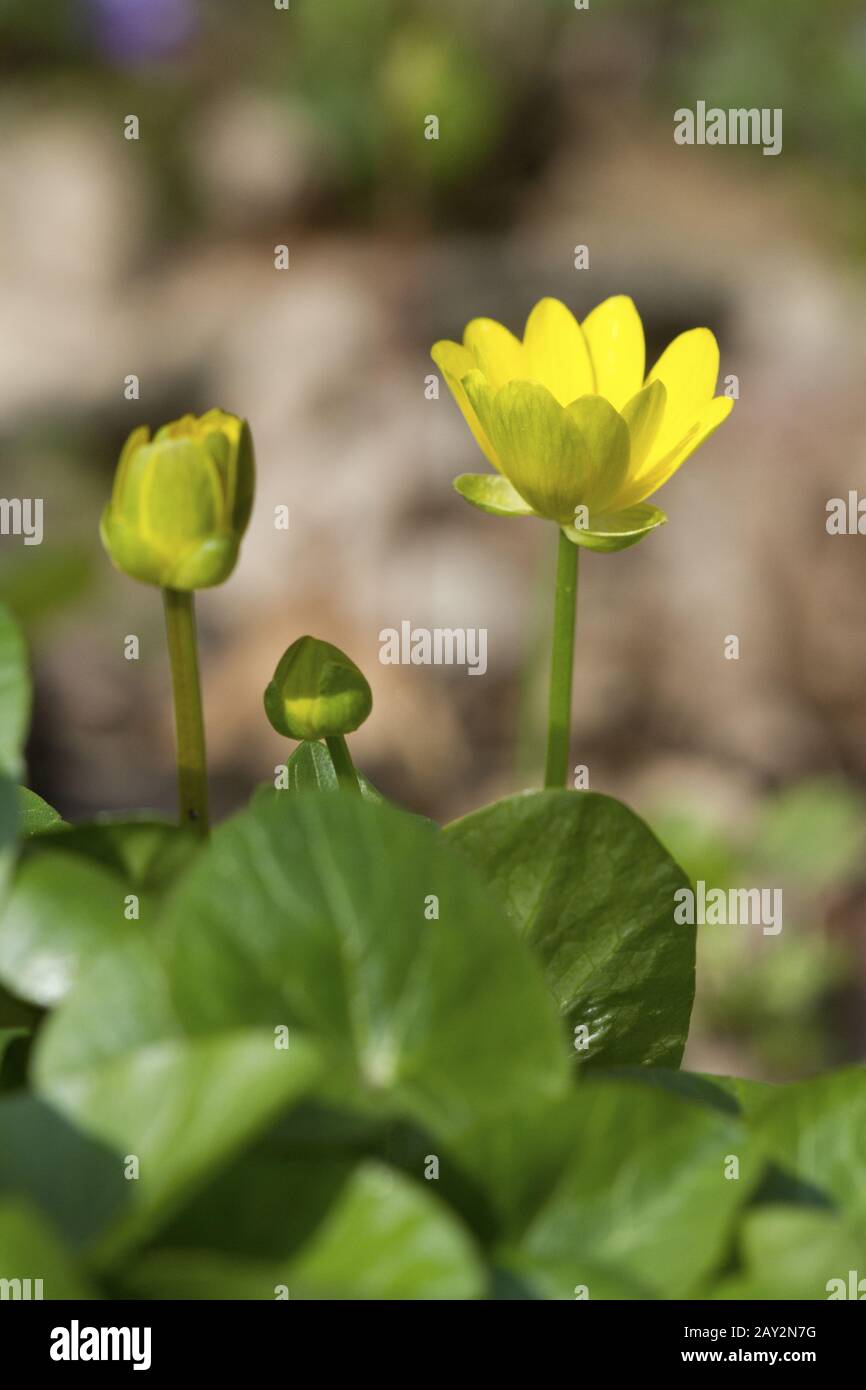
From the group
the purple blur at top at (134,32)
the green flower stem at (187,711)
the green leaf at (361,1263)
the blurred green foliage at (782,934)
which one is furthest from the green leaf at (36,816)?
the purple blur at top at (134,32)

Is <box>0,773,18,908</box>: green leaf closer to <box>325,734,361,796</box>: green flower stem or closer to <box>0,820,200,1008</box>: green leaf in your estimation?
<box>0,820,200,1008</box>: green leaf

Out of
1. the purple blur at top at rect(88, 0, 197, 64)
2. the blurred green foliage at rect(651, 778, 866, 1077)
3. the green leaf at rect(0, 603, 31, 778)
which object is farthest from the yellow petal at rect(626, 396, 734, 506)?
the purple blur at top at rect(88, 0, 197, 64)

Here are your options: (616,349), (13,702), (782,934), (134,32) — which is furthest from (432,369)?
(13,702)

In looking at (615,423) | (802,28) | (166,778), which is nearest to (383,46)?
(802,28)

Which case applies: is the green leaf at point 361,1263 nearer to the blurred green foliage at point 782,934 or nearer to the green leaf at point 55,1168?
the green leaf at point 55,1168

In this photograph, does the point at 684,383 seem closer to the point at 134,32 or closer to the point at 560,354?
Answer: the point at 560,354

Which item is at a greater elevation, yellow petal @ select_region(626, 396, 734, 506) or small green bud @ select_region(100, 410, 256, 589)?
yellow petal @ select_region(626, 396, 734, 506)
